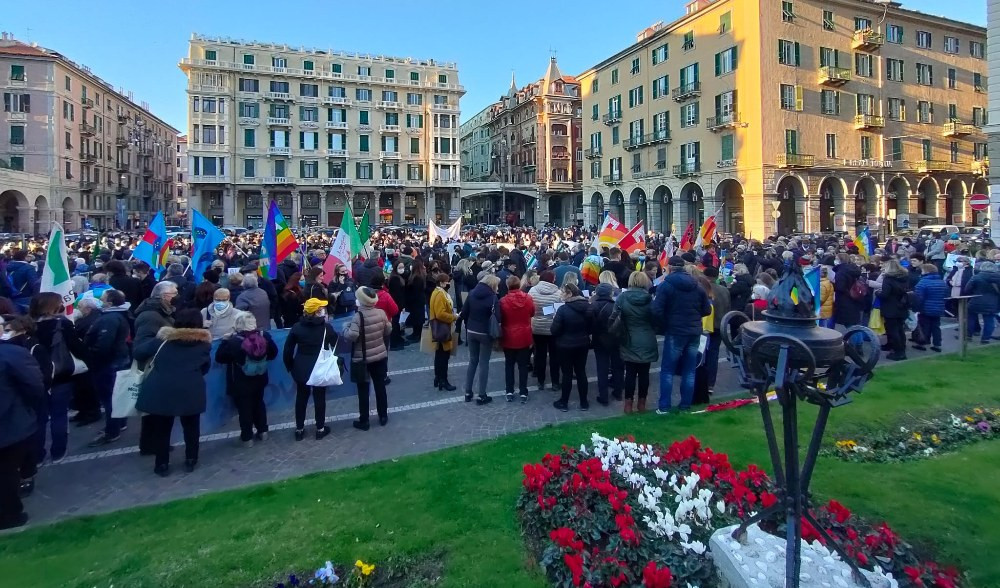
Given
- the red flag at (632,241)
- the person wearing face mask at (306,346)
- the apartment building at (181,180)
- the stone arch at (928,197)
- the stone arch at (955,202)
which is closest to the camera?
the person wearing face mask at (306,346)

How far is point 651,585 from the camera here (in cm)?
364

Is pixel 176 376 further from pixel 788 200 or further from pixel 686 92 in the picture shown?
pixel 788 200

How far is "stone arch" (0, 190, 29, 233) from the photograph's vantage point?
47.4 metres

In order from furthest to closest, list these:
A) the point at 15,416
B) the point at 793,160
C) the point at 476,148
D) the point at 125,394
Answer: the point at 476,148, the point at 793,160, the point at 125,394, the point at 15,416

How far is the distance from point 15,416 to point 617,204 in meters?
53.2

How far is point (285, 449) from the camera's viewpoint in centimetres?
697

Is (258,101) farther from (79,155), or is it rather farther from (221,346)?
(221,346)

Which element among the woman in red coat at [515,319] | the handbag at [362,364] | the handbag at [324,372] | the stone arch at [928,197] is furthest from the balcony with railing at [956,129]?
the handbag at [324,372]

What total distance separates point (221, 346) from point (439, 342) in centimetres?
323

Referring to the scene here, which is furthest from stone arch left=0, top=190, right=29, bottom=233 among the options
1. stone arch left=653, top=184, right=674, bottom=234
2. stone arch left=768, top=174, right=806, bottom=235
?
stone arch left=768, top=174, right=806, bottom=235

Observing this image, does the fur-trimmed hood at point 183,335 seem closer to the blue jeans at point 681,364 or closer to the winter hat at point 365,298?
the winter hat at point 365,298

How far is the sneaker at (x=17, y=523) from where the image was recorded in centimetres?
521

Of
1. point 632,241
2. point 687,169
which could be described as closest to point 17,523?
point 632,241

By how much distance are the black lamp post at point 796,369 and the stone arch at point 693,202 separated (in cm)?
4489
